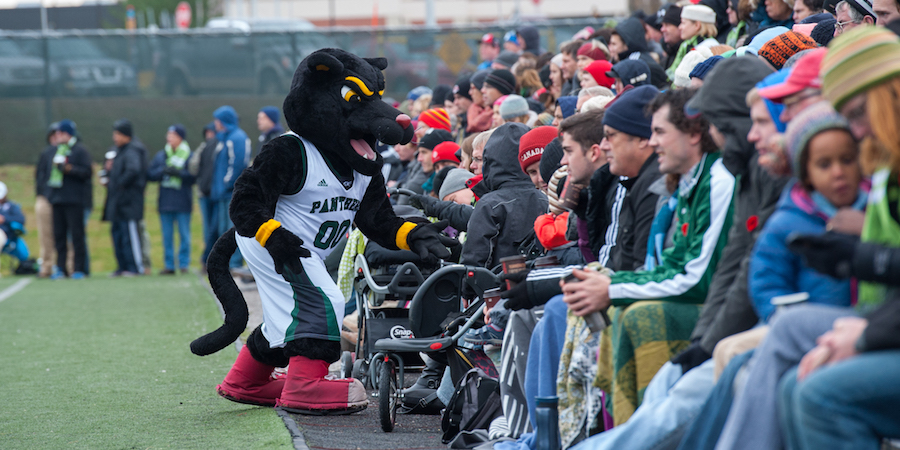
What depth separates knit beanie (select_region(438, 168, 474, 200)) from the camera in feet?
20.7

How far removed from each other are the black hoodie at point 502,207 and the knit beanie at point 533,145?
106mm

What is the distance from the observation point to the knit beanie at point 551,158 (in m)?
5.11

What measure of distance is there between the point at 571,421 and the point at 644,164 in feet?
3.47

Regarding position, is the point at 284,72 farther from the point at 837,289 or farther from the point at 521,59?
the point at 837,289

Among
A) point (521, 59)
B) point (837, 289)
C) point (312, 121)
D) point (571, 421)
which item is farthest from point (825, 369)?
point (521, 59)

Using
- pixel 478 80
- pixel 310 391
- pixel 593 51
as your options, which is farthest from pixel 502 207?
pixel 478 80

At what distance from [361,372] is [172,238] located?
9017 mm

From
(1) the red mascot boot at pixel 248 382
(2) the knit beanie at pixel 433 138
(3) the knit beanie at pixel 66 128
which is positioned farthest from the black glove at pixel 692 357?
(3) the knit beanie at pixel 66 128

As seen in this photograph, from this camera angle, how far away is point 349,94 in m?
5.29

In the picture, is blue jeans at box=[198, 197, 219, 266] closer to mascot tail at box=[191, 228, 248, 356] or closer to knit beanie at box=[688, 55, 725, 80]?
mascot tail at box=[191, 228, 248, 356]

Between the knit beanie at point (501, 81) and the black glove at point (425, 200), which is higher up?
the knit beanie at point (501, 81)

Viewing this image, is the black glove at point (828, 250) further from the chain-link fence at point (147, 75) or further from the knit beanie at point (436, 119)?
the chain-link fence at point (147, 75)

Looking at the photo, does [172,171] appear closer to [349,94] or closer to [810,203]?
[349,94]

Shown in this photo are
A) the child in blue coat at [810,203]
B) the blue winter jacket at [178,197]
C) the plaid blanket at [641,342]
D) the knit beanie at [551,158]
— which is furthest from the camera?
the blue winter jacket at [178,197]
